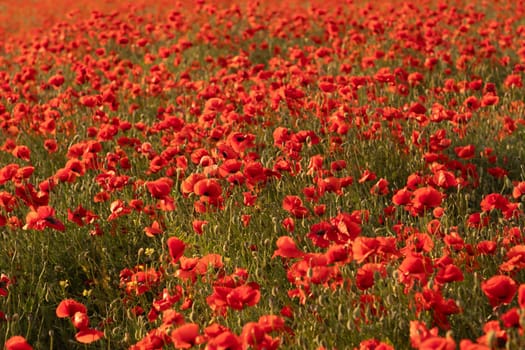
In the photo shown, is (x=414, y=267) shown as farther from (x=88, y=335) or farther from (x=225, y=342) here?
(x=88, y=335)

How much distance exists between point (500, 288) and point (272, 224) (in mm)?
1471

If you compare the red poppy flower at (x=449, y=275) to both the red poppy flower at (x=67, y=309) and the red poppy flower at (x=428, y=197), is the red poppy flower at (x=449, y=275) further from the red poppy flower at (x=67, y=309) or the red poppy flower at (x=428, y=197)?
the red poppy flower at (x=67, y=309)

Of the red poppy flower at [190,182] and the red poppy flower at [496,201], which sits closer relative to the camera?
the red poppy flower at [496,201]

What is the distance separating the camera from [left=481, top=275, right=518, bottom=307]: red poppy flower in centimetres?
189

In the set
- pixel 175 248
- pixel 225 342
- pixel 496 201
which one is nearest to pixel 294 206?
pixel 175 248

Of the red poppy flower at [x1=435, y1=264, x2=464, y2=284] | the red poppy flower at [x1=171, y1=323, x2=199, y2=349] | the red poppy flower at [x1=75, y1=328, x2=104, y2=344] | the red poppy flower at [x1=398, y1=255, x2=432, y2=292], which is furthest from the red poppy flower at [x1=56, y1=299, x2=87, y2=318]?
the red poppy flower at [x1=435, y1=264, x2=464, y2=284]

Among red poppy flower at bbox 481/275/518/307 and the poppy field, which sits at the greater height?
red poppy flower at bbox 481/275/518/307

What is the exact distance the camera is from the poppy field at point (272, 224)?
215 centimetres

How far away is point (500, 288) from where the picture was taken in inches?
74.9

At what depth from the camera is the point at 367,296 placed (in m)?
2.22

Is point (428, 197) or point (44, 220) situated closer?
point (428, 197)

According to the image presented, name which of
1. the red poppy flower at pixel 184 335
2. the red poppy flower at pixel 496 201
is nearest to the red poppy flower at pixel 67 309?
the red poppy flower at pixel 184 335

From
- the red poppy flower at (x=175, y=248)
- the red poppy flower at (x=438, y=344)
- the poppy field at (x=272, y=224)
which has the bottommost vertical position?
the poppy field at (x=272, y=224)

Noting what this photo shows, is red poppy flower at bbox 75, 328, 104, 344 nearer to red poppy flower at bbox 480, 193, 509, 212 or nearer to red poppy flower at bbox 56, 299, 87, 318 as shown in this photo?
red poppy flower at bbox 56, 299, 87, 318
